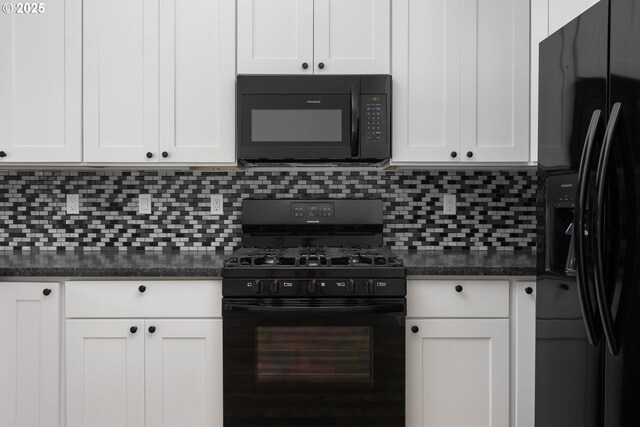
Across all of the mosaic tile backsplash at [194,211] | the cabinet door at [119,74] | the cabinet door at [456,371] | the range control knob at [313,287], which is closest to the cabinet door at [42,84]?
the cabinet door at [119,74]

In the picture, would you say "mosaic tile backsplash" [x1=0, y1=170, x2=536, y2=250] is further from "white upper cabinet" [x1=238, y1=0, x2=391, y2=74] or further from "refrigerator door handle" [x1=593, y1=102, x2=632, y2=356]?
"refrigerator door handle" [x1=593, y1=102, x2=632, y2=356]

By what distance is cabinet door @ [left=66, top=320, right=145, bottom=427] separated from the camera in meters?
2.02

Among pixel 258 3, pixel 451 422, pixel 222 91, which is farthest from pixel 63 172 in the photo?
pixel 451 422

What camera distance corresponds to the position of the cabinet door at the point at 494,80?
2.25 m

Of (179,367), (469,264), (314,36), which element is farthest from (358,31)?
(179,367)

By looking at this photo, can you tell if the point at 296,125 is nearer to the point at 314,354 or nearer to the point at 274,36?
the point at 274,36

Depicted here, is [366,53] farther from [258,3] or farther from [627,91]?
[627,91]

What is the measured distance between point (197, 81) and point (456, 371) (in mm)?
1703

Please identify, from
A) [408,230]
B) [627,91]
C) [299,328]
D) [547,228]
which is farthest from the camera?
[408,230]

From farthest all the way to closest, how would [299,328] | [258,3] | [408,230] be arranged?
[408,230], [258,3], [299,328]

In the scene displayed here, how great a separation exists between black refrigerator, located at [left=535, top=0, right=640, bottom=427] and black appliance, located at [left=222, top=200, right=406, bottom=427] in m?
0.58

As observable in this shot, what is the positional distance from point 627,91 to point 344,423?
1509 millimetres

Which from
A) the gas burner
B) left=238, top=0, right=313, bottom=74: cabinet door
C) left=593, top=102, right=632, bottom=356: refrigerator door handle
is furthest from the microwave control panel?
left=593, top=102, right=632, bottom=356: refrigerator door handle

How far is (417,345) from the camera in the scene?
79.6 inches
